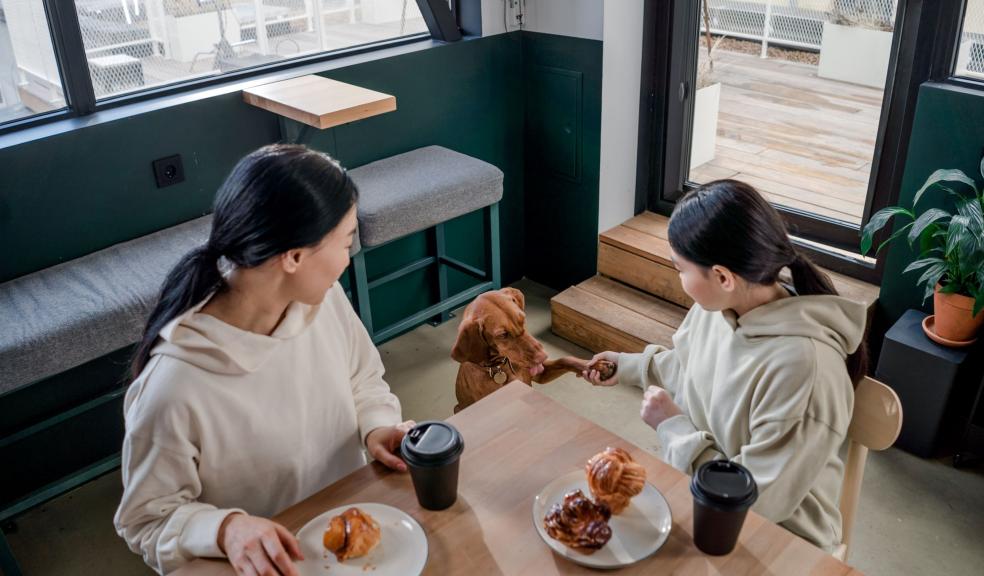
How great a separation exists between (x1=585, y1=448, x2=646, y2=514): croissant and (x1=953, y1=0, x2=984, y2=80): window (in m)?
1.97

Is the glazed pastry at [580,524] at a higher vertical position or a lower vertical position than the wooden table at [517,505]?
higher

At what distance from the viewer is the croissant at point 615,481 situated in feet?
4.09

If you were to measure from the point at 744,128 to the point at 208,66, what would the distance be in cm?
276

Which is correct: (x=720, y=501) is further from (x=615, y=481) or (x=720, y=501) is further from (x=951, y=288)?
(x=951, y=288)

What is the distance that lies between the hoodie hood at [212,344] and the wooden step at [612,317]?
194cm

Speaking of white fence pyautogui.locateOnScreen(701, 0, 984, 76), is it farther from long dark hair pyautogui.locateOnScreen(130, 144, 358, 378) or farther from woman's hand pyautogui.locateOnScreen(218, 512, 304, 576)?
woman's hand pyautogui.locateOnScreen(218, 512, 304, 576)

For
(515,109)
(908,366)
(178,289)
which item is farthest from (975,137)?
(178,289)

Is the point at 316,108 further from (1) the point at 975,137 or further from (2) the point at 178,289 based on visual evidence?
(1) the point at 975,137

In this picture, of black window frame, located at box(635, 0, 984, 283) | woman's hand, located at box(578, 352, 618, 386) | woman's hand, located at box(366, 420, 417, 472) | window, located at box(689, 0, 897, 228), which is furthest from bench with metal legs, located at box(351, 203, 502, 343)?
woman's hand, located at box(366, 420, 417, 472)

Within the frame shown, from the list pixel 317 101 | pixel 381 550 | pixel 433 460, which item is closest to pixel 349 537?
pixel 381 550

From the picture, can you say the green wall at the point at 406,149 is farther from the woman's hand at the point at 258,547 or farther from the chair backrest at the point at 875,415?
the chair backrest at the point at 875,415

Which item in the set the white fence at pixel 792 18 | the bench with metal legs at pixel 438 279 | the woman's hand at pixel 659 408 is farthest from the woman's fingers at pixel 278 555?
the white fence at pixel 792 18

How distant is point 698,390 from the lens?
5.44 feet

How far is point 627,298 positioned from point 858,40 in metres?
1.27
